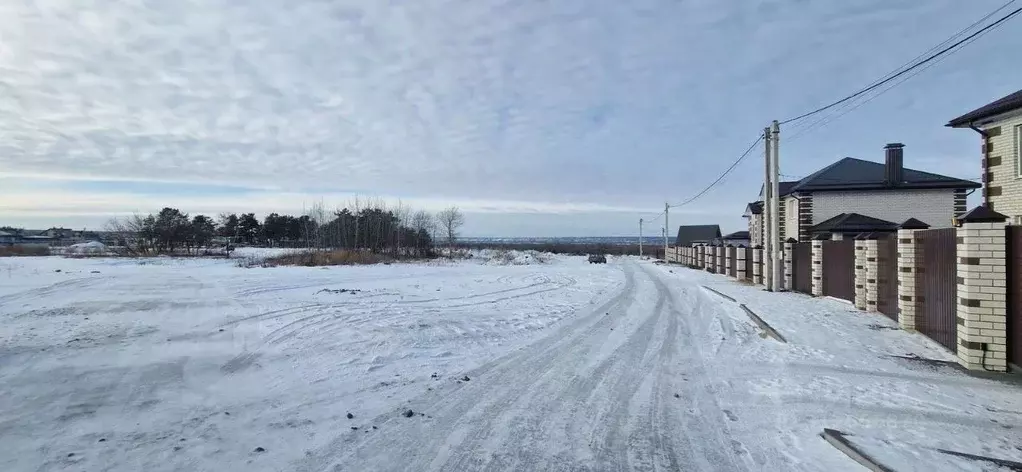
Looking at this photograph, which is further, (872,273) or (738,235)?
(738,235)

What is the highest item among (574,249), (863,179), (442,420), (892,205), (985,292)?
(863,179)

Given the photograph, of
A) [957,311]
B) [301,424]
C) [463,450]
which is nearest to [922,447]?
[463,450]

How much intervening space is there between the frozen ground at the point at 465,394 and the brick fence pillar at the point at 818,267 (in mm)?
6033

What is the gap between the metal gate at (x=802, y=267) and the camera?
18.6 m

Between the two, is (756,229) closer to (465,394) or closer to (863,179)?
(863,179)

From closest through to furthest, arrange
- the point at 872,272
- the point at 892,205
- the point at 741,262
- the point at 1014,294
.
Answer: the point at 1014,294 < the point at 872,272 < the point at 741,262 < the point at 892,205

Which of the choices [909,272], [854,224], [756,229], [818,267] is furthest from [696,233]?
[909,272]

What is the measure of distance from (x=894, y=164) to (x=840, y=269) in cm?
1924

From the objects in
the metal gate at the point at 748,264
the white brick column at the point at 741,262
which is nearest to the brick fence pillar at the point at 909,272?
the metal gate at the point at 748,264

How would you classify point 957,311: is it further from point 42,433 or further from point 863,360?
point 42,433

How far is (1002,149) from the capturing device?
14883 millimetres

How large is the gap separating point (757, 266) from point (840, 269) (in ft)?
29.5

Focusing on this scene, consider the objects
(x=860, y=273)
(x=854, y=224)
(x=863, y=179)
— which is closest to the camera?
(x=860, y=273)

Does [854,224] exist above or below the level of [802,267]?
above
